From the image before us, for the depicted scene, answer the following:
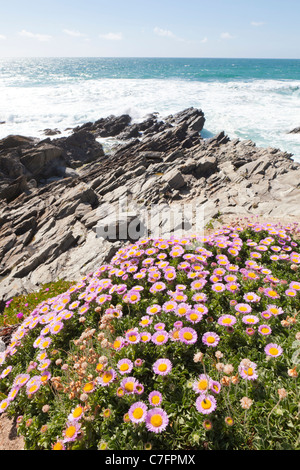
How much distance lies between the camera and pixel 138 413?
7.86 feet

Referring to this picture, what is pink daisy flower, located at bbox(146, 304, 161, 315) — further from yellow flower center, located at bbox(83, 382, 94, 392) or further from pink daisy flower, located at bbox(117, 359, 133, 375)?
yellow flower center, located at bbox(83, 382, 94, 392)

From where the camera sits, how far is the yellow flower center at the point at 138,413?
93.4 inches

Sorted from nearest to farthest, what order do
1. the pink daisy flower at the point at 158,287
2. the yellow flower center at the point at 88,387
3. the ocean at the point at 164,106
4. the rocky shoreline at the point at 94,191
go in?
the yellow flower center at the point at 88,387, the pink daisy flower at the point at 158,287, the rocky shoreline at the point at 94,191, the ocean at the point at 164,106

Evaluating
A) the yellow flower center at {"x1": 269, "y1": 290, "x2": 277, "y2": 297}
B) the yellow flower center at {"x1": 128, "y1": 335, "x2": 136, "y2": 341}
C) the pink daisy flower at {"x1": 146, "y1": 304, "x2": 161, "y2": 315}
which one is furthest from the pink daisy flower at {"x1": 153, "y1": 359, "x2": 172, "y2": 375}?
the yellow flower center at {"x1": 269, "y1": 290, "x2": 277, "y2": 297}

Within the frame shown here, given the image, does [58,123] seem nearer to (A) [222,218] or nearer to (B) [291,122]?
(B) [291,122]

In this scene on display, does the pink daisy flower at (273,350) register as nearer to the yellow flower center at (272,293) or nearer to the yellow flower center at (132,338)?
the yellow flower center at (272,293)

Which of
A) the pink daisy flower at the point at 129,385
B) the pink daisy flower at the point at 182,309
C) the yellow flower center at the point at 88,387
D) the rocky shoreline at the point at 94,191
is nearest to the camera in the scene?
the pink daisy flower at the point at 129,385

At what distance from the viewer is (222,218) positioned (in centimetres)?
1068

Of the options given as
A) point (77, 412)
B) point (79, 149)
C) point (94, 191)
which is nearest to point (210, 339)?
point (77, 412)

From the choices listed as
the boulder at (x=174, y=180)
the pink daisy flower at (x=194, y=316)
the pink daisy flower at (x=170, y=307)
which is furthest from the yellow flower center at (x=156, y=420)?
the boulder at (x=174, y=180)

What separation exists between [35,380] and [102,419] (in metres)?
1.00

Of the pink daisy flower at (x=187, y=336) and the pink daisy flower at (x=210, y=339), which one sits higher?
the pink daisy flower at (x=187, y=336)
